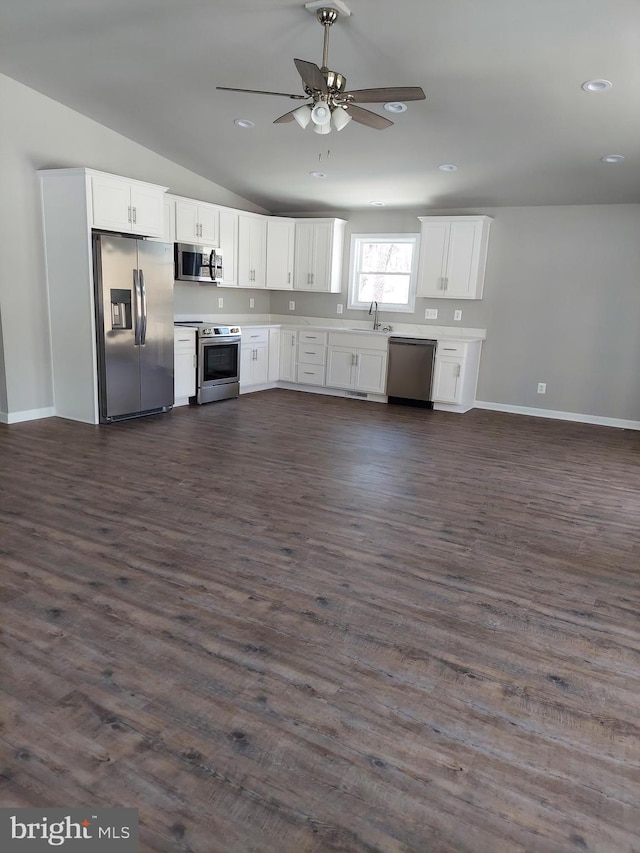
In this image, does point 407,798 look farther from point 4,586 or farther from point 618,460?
point 618,460

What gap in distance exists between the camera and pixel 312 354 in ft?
25.7

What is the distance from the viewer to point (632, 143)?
484cm

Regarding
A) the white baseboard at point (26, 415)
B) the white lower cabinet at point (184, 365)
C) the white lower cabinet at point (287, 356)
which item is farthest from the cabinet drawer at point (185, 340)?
the white lower cabinet at point (287, 356)

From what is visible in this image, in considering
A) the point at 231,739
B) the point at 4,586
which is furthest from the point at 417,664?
the point at 4,586

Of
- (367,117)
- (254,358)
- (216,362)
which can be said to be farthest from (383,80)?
(254,358)

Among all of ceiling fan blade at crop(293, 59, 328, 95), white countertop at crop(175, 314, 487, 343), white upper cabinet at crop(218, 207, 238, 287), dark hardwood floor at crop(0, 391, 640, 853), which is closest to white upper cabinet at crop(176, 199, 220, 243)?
white upper cabinet at crop(218, 207, 238, 287)

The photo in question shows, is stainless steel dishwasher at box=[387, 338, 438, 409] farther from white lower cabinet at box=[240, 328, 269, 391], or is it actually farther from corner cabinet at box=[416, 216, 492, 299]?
white lower cabinet at box=[240, 328, 269, 391]

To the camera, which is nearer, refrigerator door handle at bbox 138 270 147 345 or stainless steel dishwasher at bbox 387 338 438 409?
refrigerator door handle at bbox 138 270 147 345

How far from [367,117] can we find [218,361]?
376cm

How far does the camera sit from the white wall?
16.5ft

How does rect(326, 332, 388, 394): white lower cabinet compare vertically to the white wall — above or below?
below

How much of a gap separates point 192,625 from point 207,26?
12.7ft

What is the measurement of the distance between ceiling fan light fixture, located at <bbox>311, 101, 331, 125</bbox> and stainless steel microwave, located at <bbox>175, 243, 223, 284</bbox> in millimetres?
3386

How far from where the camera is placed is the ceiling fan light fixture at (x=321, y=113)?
3.41m
